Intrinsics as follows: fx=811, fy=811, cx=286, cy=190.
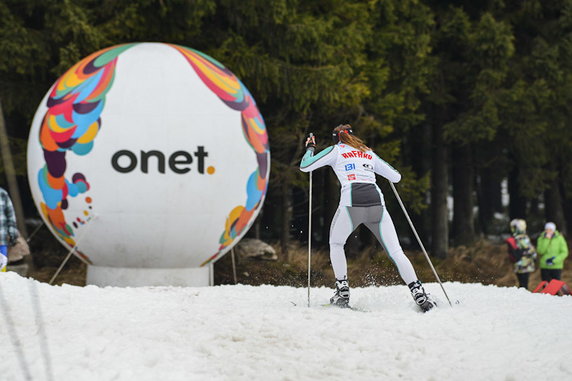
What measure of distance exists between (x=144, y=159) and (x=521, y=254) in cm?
747

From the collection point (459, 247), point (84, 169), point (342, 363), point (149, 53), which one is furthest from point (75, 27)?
point (459, 247)

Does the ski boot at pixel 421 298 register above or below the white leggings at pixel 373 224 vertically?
below

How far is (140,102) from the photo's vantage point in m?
11.2

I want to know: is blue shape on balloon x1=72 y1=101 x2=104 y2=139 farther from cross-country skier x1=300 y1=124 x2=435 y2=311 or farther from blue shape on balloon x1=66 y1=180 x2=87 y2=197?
cross-country skier x1=300 y1=124 x2=435 y2=311

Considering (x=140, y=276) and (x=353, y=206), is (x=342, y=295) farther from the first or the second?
(x=140, y=276)

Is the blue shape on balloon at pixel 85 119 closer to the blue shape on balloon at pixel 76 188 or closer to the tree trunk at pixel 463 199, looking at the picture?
the blue shape on balloon at pixel 76 188

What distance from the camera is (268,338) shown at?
259 inches

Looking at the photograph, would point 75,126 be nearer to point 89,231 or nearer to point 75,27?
point 89,231

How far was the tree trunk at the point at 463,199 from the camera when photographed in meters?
23.3

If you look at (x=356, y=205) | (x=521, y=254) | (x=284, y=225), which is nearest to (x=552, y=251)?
(x=521, y=254)

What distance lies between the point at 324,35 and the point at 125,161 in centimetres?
691

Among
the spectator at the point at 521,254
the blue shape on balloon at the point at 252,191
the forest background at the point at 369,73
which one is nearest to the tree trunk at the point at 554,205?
the forest background at the point at 369,73

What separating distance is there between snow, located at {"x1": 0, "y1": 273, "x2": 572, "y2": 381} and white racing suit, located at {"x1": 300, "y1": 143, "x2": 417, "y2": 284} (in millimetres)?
542

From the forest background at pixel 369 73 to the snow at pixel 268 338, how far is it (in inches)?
309
